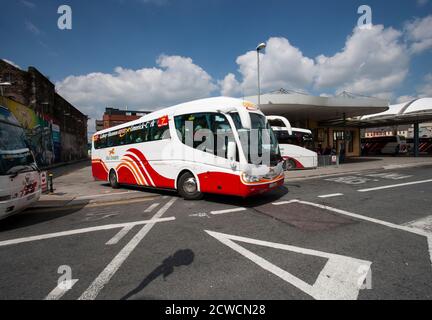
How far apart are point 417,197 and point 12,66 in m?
33.0

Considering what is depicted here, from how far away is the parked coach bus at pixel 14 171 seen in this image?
463 centimetres

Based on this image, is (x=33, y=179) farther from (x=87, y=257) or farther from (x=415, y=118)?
(x=415, y=118)

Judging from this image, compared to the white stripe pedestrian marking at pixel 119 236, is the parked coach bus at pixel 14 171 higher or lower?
higher

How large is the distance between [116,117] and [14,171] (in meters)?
71.7

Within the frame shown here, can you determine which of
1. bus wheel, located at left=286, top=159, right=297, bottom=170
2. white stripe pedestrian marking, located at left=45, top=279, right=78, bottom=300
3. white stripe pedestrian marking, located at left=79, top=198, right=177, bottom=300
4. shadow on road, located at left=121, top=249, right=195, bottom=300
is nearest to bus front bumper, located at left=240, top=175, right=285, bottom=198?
white stripe pedestrian marking, located at left=79, top=198, right=177, bottom=300

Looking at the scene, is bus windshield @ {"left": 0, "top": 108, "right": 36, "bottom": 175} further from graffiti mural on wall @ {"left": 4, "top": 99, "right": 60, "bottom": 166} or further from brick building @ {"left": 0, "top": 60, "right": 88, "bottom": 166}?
brick building @ {"left": 0, "top": 60, "right": 88, "bottom": 166}

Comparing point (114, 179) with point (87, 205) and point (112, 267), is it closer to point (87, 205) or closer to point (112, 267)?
point (87, 205)

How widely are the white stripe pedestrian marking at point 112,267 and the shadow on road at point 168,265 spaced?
430 millimetres

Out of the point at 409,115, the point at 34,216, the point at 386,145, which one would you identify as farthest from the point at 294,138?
the point at 386,145

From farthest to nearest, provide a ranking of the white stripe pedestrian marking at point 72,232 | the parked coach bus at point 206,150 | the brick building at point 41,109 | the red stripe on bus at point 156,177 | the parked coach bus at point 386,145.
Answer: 1. the parked coach bus at point 386,145
2. the brick building at point 41,109
3. the red stripe on bus at point 156,177
4. the parked coach bus at point 206,150
5. the white stripe pedestrian marking at point 72,232

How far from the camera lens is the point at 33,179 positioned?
5.63 metres

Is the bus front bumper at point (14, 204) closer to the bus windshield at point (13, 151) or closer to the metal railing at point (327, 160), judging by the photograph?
the bus windshield at point (13, 151)

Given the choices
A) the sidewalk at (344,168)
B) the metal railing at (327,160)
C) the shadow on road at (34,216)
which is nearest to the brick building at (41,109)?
the shadow on road at (34,216)
